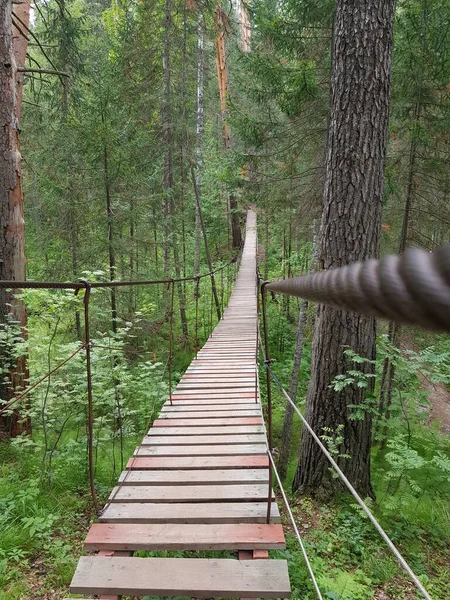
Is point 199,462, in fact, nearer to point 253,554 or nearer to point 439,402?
point 253,554

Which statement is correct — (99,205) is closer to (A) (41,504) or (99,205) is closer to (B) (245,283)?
(B) (245,283)

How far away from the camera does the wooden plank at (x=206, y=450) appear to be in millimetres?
2725

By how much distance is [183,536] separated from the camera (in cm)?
193

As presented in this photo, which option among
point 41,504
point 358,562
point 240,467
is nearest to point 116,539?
point 240,467

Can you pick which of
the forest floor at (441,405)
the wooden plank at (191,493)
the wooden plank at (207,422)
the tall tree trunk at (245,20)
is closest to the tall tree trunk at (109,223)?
the tall tree trunk at (245,20)

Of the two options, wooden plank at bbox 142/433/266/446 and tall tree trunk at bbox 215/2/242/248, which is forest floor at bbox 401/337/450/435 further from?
tall tree trunk at bbox 215/2/242/248

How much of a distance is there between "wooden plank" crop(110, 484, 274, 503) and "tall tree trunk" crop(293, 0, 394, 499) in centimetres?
135

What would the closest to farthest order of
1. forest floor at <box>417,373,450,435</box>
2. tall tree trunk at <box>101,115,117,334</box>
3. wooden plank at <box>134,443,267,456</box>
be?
wooden plank at <box>134,443,267,456</box> < tall tree trunk at <box>101,115,117,334</box> < forest floor at <box>417,373,450,435</box>

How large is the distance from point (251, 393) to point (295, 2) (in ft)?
17.2

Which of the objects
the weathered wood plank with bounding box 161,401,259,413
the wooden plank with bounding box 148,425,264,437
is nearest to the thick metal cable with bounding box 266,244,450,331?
the wooden plank with bounding box 148,425,264,437

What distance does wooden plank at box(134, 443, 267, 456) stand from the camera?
272cm

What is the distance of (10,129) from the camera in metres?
4.01

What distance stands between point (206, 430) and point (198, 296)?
3.82 metres

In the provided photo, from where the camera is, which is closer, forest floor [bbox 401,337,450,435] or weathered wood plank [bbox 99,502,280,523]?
weathered wood plank [bbox 99,502,280,523]
